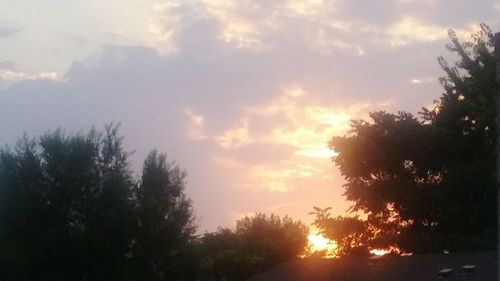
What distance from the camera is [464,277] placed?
28.7 m

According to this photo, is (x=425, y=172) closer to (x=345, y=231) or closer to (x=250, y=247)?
(x=345, y=231)

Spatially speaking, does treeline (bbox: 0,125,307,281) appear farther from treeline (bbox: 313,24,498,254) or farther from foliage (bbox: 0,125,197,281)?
treeline (bbox: 313,24,498,254)

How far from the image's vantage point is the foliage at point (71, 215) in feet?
161

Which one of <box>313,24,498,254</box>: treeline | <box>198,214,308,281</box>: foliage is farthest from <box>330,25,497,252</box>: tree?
<box>198,214,308,281</box>: foliage

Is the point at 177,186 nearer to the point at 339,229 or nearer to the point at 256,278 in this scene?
the point at 339,229

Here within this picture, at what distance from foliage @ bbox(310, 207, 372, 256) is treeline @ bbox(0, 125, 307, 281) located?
21.4ft

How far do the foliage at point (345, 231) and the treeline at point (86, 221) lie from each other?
6.52 m

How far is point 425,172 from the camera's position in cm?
5184

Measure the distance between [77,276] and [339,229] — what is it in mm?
14673

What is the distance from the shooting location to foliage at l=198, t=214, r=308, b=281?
55312mm

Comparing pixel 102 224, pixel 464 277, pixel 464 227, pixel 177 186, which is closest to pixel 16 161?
pixel 102 224

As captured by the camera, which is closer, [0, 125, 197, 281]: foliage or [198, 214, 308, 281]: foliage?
[0, 125, 197, 281]: foliage

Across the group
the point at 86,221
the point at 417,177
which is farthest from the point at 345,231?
the point at 86,221

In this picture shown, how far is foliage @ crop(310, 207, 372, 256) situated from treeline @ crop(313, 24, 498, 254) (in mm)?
56
